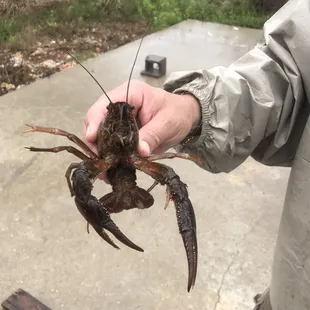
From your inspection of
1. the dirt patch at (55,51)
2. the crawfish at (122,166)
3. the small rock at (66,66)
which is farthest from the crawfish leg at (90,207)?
the small rock at (66,66)

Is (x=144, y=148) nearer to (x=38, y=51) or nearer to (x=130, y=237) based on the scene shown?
(x=130, y=237)

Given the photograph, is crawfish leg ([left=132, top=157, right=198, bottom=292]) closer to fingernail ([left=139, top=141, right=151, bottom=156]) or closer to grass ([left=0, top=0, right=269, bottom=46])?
fingernail ([left=139, top=141, right=151, bottom=156])

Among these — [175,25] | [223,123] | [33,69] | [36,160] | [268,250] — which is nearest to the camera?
[223,123]

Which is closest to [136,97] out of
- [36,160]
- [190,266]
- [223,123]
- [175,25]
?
[223,123]

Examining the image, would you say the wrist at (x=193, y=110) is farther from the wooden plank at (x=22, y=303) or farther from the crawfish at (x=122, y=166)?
the wooden plank at (x=22, y=303)

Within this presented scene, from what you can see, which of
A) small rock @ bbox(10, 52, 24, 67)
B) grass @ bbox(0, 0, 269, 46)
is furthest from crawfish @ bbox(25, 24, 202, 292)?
grass @ bbox(0, 0, 269, 46)

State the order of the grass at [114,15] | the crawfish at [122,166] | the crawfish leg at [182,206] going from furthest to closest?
the grass at [114,15] < the crawfish at [122,166] < the crawfish leg at [182,206]

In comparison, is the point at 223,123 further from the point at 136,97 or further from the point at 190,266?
the point at 190,266
